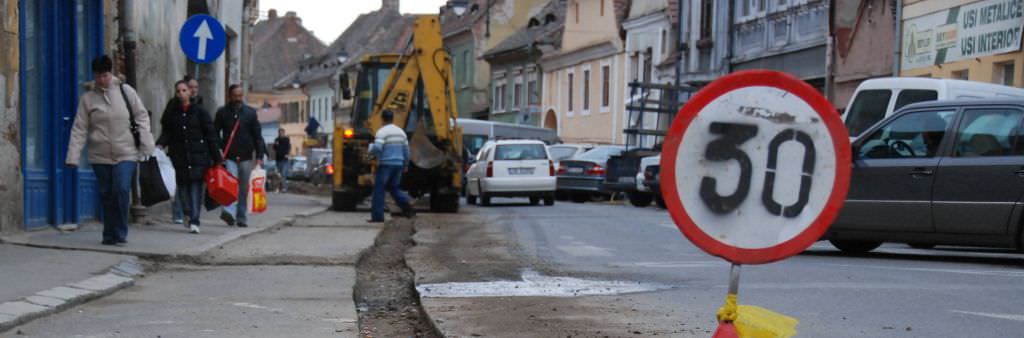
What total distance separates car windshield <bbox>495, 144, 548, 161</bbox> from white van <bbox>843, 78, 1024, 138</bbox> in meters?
11.4

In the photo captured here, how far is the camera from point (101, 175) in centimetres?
1367

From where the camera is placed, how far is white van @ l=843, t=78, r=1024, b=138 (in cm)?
2086

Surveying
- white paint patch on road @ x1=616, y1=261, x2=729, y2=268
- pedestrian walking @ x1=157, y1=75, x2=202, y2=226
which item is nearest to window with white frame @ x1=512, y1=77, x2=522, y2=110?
pedestrian walking @ x1=157, y1=75, x2=202, y2=226

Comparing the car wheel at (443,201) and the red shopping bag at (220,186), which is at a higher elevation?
the red shopping bag at (220,186)

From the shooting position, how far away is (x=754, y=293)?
1032cm

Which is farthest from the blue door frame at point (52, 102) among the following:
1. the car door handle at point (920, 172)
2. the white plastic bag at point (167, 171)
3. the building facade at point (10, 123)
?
the car door handle at point (920, 172)

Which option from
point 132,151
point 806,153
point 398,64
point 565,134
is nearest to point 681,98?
point 398,64

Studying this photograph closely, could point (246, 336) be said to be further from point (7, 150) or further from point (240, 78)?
point (240, 78)

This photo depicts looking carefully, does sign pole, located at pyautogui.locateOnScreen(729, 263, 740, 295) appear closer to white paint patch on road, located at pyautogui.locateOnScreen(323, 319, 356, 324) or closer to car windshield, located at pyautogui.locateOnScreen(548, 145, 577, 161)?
white paint patch on road, located at pyautogui.locateOnScreen(323, 319, 356, 324)

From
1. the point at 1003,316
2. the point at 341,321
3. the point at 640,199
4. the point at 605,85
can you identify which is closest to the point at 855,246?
the point at 1003,316

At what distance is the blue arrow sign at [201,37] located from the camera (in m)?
17.4

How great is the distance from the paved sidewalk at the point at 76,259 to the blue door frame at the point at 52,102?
0.27 meters

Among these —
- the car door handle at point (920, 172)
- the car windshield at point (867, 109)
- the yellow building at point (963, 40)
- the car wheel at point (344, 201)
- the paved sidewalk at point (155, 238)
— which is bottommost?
the car wheel at point (344, 201)

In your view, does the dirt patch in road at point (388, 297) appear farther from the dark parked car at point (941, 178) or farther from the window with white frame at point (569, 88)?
the window with white frame at point (569, 88)
